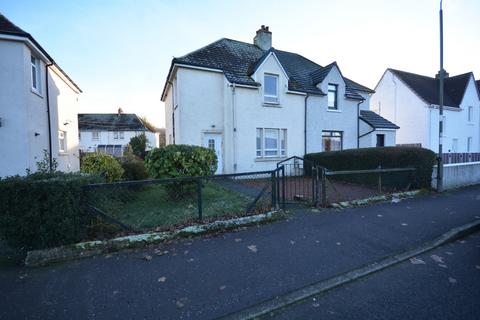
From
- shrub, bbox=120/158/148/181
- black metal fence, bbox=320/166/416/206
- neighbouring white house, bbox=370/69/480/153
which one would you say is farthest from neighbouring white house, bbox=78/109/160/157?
black metal fence, bbox=320/166/416/206

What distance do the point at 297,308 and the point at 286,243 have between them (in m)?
2.02

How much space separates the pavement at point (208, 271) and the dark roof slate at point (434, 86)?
23.8 metres

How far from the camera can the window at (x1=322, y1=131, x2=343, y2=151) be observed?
17.5 metres

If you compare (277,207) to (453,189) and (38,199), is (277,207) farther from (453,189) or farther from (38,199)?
(453,189)

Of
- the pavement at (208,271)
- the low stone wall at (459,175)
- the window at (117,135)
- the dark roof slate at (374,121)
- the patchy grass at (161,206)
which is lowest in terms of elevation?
the pavement at (208,271)

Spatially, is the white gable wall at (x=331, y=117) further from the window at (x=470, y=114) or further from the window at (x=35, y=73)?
the window at (x=470, y=114)

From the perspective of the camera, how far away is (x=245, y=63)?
619 inches

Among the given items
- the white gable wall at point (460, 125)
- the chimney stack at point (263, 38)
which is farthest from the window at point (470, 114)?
the chimney stack at point (263, 38)

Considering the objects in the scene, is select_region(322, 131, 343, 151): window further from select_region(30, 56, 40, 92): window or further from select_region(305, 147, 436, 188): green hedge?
select_region(30, 56, 40, 92): window

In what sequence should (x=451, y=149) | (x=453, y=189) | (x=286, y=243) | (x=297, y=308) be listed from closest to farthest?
(x=297, y=308)
(x=286, y=243)
(x=453, y=189)
(x=451, y=149)

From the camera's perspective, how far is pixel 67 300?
325 cm

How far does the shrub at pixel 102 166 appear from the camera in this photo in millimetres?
8875

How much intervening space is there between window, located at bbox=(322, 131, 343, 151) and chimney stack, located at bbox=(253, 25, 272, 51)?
7.97 metres

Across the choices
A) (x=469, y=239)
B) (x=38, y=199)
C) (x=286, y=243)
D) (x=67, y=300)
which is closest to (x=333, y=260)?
(x=286, y=243)
